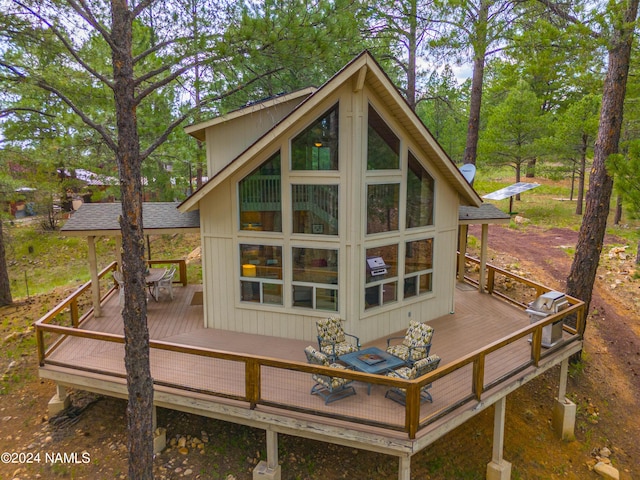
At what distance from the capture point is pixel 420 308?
8.81 m

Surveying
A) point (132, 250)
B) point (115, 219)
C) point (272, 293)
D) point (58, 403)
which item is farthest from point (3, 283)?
point (132, 250)

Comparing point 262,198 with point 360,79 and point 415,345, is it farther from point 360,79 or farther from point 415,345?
point 415,345

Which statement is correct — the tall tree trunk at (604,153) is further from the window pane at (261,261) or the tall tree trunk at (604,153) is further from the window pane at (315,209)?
the window pane at (261,261)

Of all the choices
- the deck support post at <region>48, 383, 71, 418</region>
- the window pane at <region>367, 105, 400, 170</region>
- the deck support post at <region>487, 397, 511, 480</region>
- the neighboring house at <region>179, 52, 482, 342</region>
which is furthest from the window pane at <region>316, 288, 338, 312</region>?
the deck support post at <region>48, 383, 71, 418</region>

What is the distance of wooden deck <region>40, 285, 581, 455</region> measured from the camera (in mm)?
5445

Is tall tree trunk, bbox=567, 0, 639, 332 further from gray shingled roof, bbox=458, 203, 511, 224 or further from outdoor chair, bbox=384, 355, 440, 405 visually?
outdoor chair, bbox=384, 355, 440, 405

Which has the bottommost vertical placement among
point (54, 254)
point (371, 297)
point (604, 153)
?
point (54, 254)

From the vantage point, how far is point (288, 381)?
19.8 feet

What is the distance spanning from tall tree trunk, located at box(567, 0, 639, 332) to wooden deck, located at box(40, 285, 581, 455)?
6.68 ft

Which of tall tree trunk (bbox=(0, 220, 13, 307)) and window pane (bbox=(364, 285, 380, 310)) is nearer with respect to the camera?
window pane (bbox=(364, 285, 380, 310))

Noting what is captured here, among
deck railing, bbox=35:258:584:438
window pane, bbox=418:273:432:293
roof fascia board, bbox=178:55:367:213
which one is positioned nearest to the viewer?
deck railing, bbox=35:258:584:438

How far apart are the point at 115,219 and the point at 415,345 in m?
6.64

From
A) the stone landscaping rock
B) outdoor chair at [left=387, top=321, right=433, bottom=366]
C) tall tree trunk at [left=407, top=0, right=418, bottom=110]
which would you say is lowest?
the stone landscaping rock

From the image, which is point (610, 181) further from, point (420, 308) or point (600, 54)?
point (420, 308)
